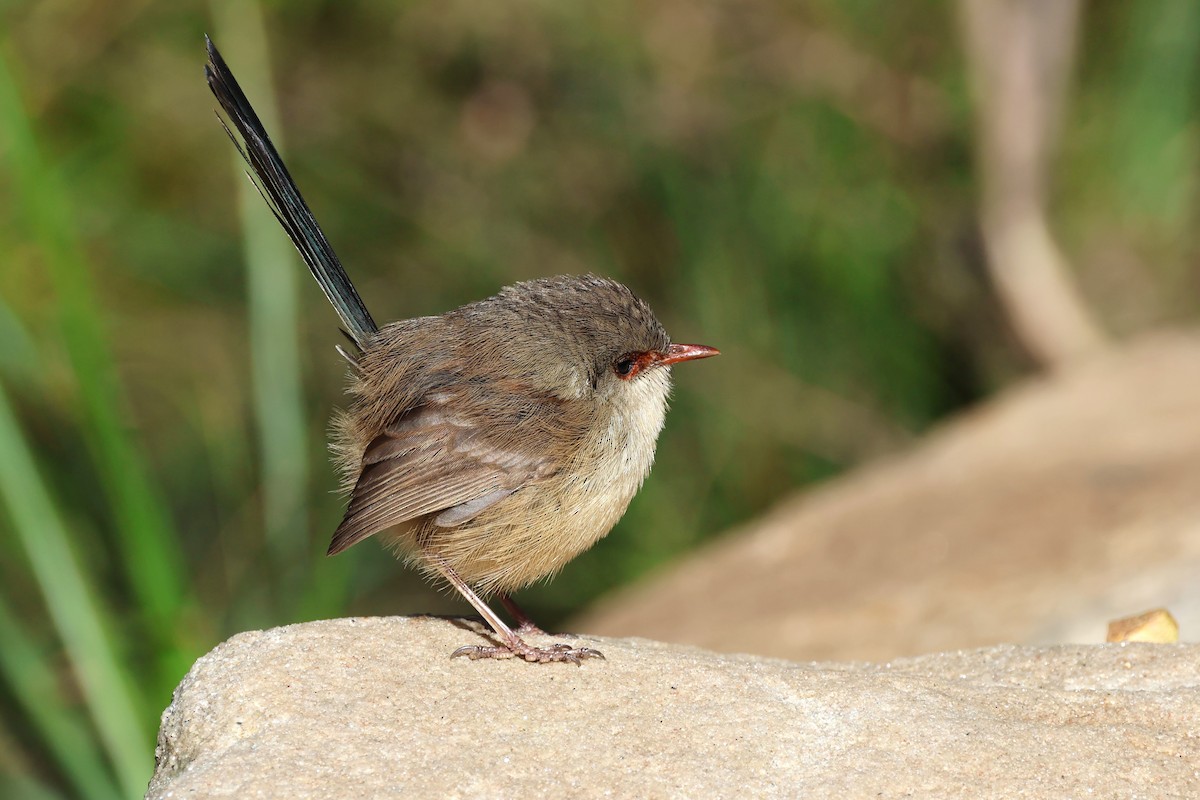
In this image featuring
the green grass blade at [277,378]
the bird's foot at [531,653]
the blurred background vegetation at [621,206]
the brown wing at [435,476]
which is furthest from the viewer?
the blurred background vegetation at [621,206]

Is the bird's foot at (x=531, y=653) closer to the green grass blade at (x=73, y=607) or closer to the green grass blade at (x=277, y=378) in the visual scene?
the green grass blade at (x=73, y=607)

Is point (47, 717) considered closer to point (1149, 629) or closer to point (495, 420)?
point (495, 420)

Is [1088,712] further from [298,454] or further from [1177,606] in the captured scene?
[298,454]

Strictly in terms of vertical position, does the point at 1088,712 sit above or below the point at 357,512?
above

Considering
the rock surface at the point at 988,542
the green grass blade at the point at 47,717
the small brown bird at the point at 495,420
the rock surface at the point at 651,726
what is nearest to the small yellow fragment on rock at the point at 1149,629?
the rock surface at the point at 651,726

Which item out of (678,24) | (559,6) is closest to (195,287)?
(559,6)
